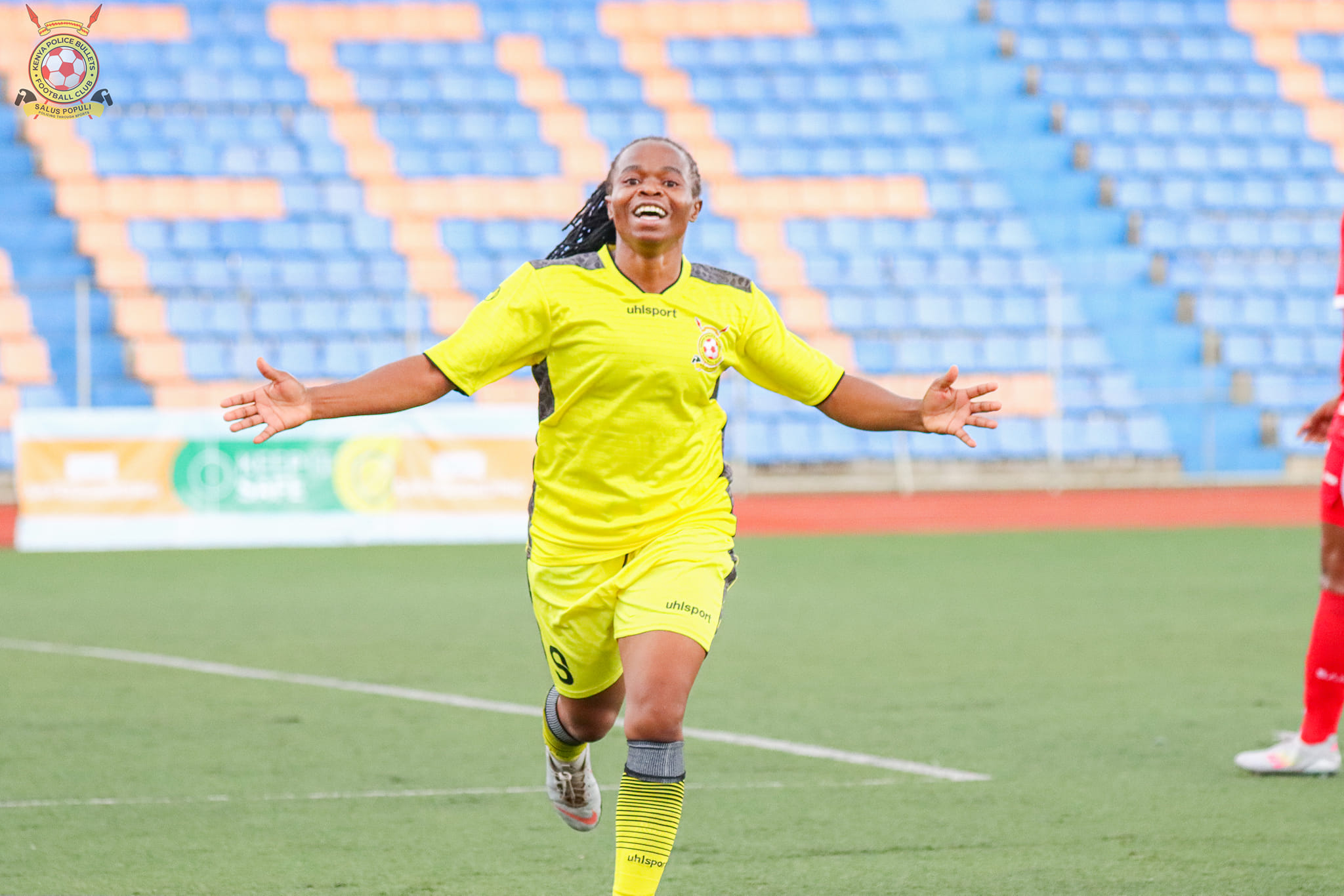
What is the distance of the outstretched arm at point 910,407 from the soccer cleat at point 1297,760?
2.21m

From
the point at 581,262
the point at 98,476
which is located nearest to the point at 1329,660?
the point at 581,262

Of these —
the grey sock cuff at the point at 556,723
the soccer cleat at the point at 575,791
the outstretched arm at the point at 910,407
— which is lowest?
the soccer cleat at the point at 575,791

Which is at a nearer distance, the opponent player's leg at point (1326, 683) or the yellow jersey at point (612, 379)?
the yellow jersey at point (612, 379)

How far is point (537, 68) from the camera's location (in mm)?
25562

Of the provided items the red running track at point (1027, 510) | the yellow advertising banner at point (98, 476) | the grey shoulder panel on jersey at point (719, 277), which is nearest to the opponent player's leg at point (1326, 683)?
the grey shoulder panel on jersey at point (719, 277)

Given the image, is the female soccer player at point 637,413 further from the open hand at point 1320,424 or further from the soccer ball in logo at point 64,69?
the soccer ball in logo at point 64,69

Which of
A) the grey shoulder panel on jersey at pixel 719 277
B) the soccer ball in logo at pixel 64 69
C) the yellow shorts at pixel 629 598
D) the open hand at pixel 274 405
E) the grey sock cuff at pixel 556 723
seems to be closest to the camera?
the open hand at pixel 274 405

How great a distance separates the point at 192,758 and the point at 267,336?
50.3ft

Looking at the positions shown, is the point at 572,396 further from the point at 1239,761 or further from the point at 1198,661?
the point at 1198,661

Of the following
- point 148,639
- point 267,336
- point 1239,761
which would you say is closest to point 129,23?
point 267,336

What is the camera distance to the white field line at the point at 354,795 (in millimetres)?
5996

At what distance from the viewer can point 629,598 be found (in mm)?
4660

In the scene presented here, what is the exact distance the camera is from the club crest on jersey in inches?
185

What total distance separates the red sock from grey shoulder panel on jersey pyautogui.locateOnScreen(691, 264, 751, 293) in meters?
2.82
